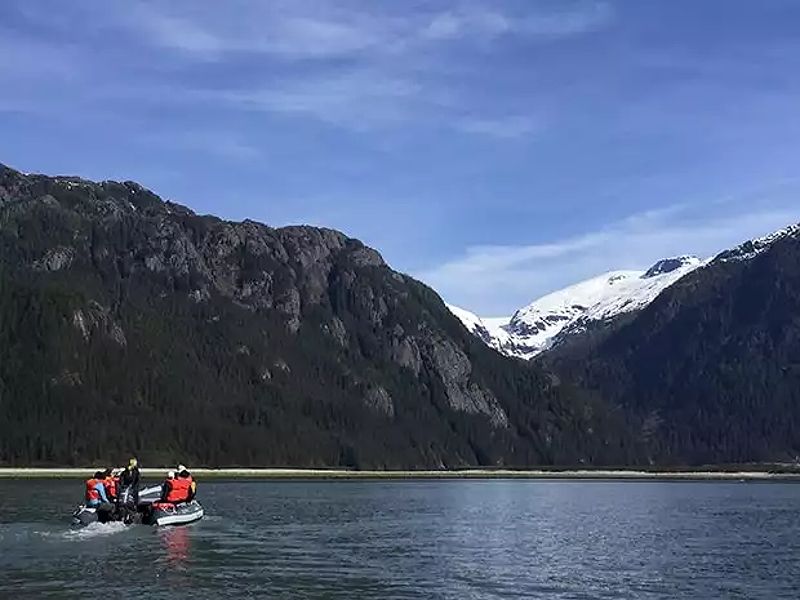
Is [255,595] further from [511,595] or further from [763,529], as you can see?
[763,529]

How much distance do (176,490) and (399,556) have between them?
26251 mm

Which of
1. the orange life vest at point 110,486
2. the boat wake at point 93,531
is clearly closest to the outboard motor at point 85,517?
the boat wake at point 93,531

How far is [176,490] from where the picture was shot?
308 feet

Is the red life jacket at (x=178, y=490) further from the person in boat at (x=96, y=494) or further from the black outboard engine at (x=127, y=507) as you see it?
the person in boat at (x=96, y=494)

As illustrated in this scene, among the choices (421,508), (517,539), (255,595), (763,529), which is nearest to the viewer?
(255,595)

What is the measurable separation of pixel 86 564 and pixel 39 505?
62.7m

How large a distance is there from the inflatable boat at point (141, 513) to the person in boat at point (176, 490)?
0.56 metres

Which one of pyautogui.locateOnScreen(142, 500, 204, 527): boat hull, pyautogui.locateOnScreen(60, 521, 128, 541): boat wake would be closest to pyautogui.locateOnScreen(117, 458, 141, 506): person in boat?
pyautogui.locateOnScreen(142, 500, 204, 527): boat hull

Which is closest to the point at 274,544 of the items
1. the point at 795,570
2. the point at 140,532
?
the point at 140,532

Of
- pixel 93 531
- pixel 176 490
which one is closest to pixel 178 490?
pixel 176 490

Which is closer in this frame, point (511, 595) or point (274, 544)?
point (511, 595)

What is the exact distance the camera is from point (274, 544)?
3214 inches

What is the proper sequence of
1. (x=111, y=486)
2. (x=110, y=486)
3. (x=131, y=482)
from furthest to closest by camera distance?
(x=131, y=482) < (x=111, y=486) < (x=110, y=486)

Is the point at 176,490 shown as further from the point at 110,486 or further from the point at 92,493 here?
the point at 92,493
